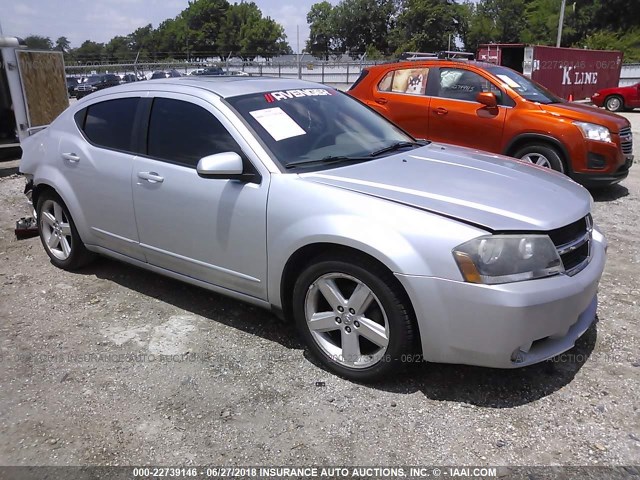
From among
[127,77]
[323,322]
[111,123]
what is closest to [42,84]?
[111,123]

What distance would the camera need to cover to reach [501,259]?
8.34ft

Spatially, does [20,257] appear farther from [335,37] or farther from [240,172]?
[335,37]

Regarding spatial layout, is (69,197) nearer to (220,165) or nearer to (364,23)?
(220,165)

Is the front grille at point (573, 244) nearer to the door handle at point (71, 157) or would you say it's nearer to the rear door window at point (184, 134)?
the rear door window at point (184, 134)

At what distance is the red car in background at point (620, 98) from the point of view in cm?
1933

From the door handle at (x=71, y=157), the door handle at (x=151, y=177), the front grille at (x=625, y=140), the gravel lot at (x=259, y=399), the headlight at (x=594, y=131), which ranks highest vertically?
the door handle at (x=71, y=157)

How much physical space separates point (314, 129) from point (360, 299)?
1290 millimetres

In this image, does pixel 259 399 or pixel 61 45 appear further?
pixel 61 45

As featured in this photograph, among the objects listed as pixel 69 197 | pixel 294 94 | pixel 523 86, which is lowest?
pixel 69 197

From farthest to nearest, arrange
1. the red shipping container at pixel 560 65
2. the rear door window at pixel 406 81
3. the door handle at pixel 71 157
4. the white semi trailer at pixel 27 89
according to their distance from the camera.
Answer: the red shipping container at pixel 560 65 → the white semi trailer at pixel 27 89 → the rear door window at pixel 406 81 → the door handle at pixel 71 157

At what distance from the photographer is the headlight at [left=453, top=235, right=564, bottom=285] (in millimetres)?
2527

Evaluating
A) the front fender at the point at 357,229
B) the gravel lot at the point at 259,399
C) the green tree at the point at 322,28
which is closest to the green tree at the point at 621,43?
the gravel lot at the point at 259,399

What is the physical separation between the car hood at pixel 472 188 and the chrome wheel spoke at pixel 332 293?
53 centimetres

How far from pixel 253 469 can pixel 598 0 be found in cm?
7583
